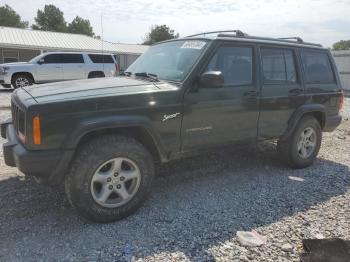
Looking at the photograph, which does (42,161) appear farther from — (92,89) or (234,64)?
(234,64)

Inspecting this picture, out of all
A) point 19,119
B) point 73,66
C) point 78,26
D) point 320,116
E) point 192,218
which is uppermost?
point 78,26

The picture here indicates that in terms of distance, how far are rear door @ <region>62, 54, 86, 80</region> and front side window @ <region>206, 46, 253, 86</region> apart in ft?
45.1

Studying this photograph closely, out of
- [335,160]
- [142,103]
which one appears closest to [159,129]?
[142,103]

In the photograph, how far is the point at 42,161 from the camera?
3.03m

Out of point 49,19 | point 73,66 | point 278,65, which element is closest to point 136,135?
point 278,65

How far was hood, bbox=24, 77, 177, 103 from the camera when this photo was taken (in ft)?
10.6

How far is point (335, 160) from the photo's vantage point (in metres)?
5.90

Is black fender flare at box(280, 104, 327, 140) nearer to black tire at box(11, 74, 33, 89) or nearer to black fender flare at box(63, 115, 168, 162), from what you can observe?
black fender flare at box(63, 115, 168, 162)

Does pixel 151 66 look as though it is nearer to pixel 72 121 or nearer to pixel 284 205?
pixel 72 121

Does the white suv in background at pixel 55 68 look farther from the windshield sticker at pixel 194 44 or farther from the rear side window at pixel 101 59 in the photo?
the windshield sticker at pixel 194 44

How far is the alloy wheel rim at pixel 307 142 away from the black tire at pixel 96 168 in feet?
9.39

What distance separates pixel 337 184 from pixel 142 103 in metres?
3.16

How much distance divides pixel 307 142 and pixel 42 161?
13.5 ft

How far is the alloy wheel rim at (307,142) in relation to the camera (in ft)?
17.3
